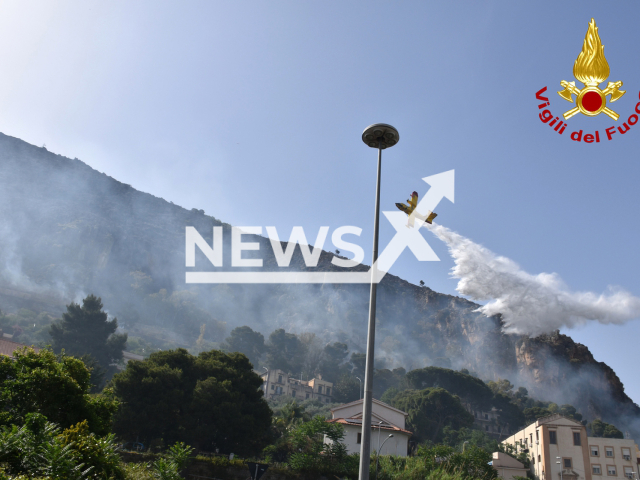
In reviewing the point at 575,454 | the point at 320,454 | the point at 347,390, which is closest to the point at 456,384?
the point at 347,390

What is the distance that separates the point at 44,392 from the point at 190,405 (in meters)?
26.4

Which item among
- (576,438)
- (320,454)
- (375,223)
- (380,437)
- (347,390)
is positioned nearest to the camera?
(375,223)

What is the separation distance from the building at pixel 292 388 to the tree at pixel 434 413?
2669 centimetres

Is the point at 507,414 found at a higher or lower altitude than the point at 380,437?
higher

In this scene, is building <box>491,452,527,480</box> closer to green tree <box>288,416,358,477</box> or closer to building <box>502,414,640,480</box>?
building <box>502,414,640,480</box>

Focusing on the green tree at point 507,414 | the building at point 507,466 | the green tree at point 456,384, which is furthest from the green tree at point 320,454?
the green tree at point 507,414

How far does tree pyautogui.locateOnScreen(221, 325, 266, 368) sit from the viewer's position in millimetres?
134250

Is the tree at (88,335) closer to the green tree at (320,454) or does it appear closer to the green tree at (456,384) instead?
the green tree at (320,454)

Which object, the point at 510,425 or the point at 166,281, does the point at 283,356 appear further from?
the point at 166,281

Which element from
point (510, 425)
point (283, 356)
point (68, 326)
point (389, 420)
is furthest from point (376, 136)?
point (283, 356)

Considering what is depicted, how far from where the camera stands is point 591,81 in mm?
16516

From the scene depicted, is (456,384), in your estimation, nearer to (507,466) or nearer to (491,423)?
(491,423)

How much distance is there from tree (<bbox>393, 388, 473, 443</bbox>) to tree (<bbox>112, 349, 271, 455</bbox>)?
54863 millimetres

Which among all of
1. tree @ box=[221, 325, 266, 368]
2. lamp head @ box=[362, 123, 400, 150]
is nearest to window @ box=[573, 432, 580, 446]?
lamp head @ box=[362, 123, 400, 150]
